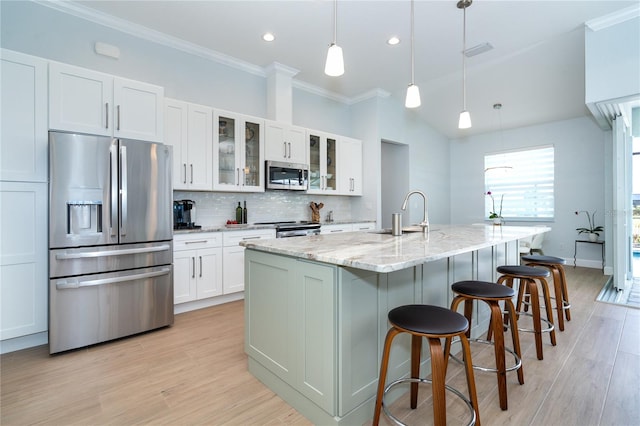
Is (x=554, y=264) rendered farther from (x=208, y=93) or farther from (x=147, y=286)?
(x=208, y=93)

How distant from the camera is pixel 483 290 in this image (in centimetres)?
186

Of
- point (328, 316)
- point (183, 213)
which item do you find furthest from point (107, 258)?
point (328, 316)

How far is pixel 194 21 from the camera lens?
339 cm

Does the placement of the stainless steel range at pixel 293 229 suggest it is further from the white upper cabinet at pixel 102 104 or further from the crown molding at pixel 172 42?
the crown molding at pixel 172 42

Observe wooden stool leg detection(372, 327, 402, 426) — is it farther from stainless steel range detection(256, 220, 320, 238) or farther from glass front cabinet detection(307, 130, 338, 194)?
glass front cabinet detection(307, 130, 338, 194)

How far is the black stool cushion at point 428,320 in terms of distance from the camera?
1304 mm

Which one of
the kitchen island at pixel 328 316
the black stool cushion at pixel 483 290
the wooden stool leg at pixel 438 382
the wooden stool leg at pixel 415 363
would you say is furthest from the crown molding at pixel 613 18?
the wooden stool leg at pixel 438 382

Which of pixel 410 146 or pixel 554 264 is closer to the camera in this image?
pixel 554 264

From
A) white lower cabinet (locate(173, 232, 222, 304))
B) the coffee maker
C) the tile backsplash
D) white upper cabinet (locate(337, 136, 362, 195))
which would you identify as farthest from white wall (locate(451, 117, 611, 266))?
the coffee maker

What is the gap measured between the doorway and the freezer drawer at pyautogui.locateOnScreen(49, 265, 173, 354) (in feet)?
14.6

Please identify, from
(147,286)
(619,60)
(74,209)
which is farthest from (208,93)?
(619,60)

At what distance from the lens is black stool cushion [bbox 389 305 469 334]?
1.30 metres

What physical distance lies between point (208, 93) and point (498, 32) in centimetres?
368

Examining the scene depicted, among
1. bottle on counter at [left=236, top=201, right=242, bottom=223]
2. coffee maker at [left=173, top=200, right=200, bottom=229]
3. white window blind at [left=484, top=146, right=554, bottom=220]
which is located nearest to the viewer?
coffee maker at [left=173, top=200, right=200, bottom=229]
